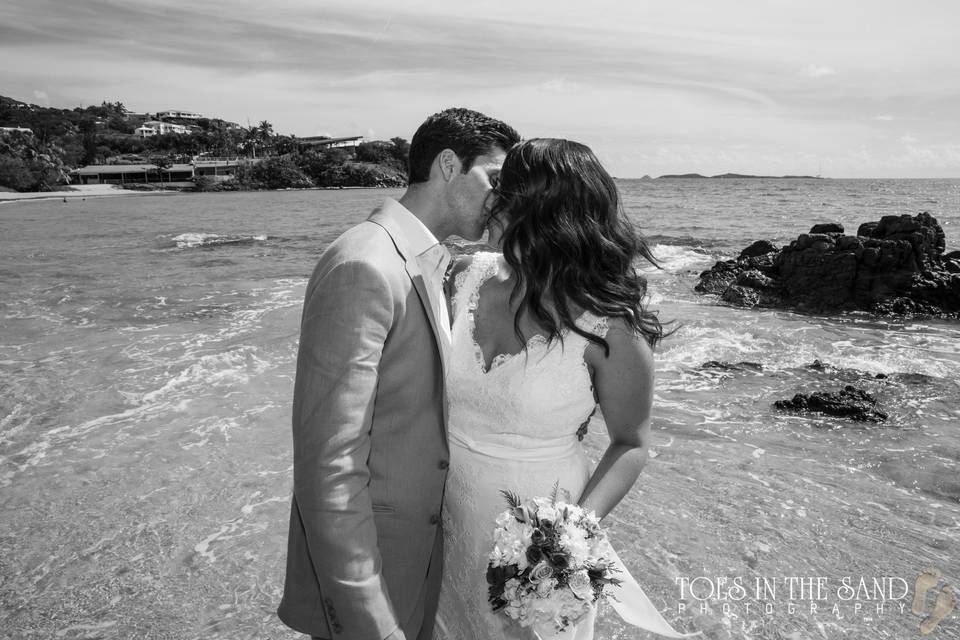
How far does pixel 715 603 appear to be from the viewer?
13.3ft

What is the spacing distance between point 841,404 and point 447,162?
275 inches

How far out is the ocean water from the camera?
408 cm

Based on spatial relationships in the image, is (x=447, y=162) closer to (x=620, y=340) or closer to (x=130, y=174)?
(x=620, y=340)

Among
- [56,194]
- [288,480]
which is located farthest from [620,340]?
[56,194]

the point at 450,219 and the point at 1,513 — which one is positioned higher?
the point at 450,219

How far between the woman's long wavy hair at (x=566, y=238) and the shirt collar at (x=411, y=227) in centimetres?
35

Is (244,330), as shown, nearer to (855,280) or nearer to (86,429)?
(86,429)

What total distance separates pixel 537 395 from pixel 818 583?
124 inches

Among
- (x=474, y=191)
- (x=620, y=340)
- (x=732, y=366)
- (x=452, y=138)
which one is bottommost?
(x=732, y=366)

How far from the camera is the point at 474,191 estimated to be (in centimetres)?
240

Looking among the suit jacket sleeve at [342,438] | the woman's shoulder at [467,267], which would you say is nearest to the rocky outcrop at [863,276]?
the woman's shoulder at [467,267]

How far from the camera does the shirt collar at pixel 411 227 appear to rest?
2129 mm

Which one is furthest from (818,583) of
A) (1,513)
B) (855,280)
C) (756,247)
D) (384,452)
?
(756,247)

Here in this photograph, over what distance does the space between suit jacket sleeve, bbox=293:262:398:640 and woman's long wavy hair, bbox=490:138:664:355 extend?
2.26 feet
